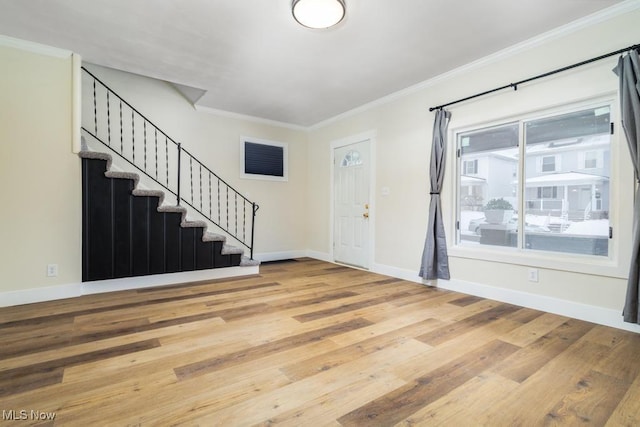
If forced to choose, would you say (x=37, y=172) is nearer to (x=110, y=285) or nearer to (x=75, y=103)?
(x=75, y=103)

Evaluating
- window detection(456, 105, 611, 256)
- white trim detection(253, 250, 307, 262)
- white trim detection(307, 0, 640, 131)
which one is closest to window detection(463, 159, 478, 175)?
window detection(456, 105, 611, 256)

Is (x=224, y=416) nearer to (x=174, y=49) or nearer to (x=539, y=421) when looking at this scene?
(x=539, y=421)

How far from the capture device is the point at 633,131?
2.42 m

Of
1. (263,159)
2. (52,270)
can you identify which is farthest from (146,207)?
(263,159)

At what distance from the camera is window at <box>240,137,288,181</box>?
564cm

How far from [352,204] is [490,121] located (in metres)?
2.54

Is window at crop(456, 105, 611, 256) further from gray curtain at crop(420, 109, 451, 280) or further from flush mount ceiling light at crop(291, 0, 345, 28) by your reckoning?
flush mount ceiling light at crop(291, 0, 345, 28)

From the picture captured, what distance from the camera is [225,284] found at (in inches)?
159

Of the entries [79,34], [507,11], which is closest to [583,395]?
[507,11]

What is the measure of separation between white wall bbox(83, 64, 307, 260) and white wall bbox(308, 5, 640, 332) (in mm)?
1522

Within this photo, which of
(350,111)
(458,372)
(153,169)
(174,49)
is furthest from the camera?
(350,111)

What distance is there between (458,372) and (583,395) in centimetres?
65
